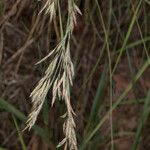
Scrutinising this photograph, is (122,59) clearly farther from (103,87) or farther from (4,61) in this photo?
(4,61)

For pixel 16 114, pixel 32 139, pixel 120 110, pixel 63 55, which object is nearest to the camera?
pixel 63 55

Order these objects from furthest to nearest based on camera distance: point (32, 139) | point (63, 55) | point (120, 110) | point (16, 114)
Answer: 1. point (120, 110)
2. point (32, 139)
3. point (16, 114)
4. point (63, 55)

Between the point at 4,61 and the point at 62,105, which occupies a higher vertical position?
the point at 4,61

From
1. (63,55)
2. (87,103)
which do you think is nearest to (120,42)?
(87,103)

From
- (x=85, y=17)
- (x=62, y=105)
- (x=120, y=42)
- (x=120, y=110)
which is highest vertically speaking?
(x=85, y=17)

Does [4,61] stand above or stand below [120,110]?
above

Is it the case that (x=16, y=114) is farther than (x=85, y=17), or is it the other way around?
(x=85, y=17)

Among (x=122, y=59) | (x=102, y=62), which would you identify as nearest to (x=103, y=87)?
(x=102, y=62)

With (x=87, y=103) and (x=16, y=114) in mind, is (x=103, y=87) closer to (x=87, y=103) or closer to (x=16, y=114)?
(x=87, y=103)

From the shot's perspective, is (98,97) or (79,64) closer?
(98,97)
